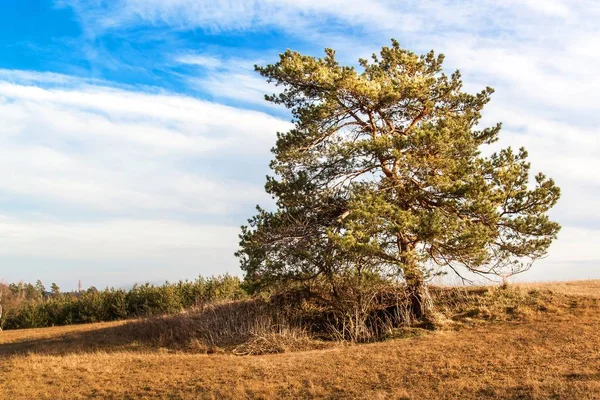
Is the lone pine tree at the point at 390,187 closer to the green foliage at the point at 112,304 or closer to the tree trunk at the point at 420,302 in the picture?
the tree trunk at the point at 420,302

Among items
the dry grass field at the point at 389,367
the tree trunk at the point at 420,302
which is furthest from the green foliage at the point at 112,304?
the tree trunk at the point at 420,302

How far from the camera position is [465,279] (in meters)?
17.1

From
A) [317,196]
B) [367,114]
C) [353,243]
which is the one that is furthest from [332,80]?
[353,243]

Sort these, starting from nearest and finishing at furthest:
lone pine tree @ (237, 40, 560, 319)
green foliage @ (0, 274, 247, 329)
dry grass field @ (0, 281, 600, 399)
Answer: dry grass field @ (0, 281, 600, 399) < lone pine tree @ (237, 40, 560, 319) < green foliage @ (0, 274, 247, 329)

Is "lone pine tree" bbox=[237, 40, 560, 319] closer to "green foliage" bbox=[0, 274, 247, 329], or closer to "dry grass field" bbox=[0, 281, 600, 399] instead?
"dry grass field" bbox=[0, 281, 600, 399]

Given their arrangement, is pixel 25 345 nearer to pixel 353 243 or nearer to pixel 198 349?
pixel 198 349

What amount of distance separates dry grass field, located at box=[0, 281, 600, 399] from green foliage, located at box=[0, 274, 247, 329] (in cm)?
1152

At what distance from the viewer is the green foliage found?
2938 centimetres

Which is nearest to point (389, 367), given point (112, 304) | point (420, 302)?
point (420, 302)

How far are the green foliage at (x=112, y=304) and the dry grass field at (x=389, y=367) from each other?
454 inches

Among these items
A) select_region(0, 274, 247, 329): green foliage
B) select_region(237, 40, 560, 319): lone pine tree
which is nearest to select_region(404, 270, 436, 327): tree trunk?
select_region(237, 40, 560, 319): lone pine tree

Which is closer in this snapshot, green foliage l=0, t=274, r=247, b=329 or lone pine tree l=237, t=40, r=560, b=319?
lone pine tree l=237, t=40, r=560, b=319

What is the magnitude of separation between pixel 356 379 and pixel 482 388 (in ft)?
9.24

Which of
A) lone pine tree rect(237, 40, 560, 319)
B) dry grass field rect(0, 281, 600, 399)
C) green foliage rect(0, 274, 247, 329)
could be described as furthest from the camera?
green foliage rect(0, 274, 247, 329)
